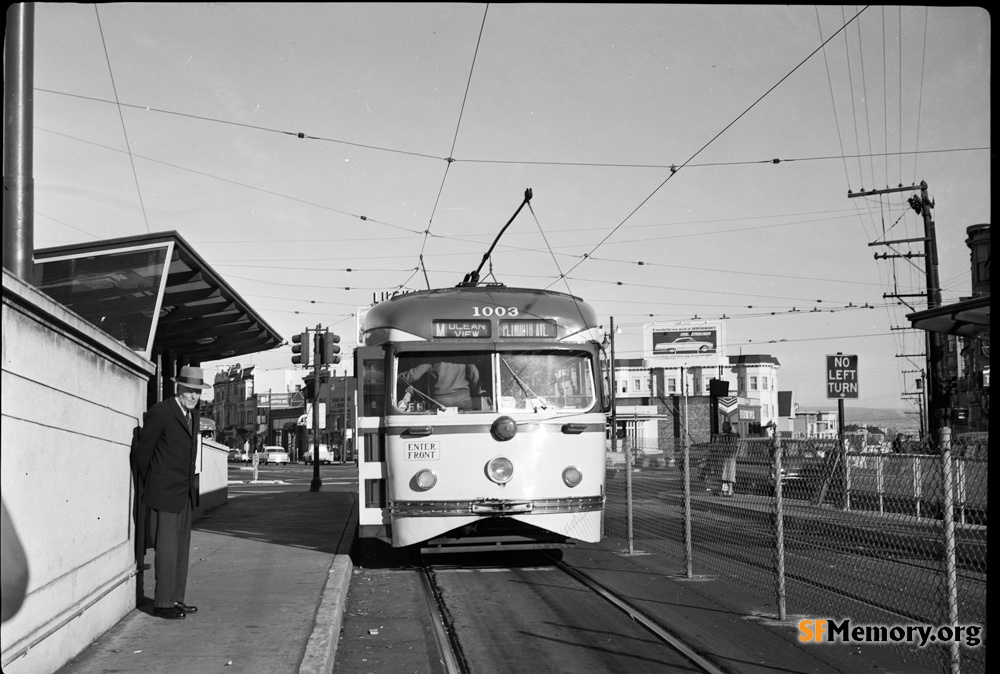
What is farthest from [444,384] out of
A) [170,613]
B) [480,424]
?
[170,613]

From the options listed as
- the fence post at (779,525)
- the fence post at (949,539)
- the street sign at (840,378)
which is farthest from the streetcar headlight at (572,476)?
the street sign at (840,378)

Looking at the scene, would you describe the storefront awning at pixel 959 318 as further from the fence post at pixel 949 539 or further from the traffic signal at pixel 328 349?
the traffic signal at pixel 328 349

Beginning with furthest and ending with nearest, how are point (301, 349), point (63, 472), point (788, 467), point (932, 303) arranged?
point (932, 303) → point (301, 349) → point (788, 467) → point (63, 472)

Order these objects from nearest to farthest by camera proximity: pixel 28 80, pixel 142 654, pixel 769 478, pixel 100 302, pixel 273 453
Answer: pixel 142 654 < pixel 28 80 < pixel 769 478 < pixel 100 302 < pixel 273 453

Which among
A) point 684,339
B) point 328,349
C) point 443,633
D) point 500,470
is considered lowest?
point 443,633

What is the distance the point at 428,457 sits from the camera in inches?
409

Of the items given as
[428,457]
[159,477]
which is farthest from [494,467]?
[159,477]

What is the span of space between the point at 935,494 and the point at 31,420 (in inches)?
218

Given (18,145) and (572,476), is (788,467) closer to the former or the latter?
(572,476)

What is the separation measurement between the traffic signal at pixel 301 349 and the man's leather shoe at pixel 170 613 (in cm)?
1652

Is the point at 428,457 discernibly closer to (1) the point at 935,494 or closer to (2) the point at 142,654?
(2) the point at 142,654

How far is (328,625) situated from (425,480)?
11.0ft

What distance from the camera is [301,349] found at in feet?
78.9

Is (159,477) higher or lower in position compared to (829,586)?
higher
